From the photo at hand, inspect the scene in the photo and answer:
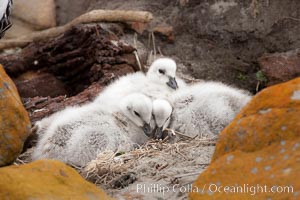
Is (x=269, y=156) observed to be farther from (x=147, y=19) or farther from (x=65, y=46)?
(x=147, y=19)

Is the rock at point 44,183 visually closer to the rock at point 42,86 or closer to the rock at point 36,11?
the rock at point 42,86

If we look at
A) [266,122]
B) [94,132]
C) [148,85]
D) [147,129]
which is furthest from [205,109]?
[266,122]

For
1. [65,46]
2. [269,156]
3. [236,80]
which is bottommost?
[236,80]

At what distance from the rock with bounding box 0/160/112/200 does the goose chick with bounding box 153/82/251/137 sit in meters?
2.14

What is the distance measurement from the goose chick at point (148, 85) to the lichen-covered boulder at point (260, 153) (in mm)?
2445

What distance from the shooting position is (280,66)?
7234 millimetres

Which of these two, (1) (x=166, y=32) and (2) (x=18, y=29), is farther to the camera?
(2) (x=18, y=29)

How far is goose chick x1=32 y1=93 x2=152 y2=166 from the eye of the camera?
5117mm

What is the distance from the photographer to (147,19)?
7.94 m

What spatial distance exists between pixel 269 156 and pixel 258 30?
476 cm

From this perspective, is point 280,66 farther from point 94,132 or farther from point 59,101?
point 94,132

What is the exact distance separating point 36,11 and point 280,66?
330 cm

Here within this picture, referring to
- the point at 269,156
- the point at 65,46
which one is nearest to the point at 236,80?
the point at 65,46

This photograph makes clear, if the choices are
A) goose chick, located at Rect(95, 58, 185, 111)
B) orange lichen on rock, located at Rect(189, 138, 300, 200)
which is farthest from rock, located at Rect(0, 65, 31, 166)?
goose chick, located at Rect(95, 58, 185, 111)
